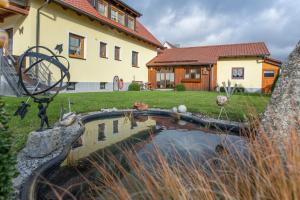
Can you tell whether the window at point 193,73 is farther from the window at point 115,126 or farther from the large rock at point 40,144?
the large rock at point 40,144

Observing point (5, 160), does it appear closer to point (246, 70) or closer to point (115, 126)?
point (115, 126)

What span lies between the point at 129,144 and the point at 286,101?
2.63m

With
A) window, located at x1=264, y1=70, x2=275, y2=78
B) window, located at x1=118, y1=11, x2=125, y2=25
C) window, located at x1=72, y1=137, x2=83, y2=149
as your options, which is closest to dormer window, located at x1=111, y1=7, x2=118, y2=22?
window, located at x1=118, y1=11, x2=125, y2=25

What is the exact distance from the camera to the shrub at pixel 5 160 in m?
1.30

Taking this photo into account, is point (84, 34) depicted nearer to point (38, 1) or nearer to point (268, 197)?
point (38, 1)

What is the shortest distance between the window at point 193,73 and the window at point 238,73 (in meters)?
3.26

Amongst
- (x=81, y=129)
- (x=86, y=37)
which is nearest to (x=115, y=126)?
(x=81, y=129)

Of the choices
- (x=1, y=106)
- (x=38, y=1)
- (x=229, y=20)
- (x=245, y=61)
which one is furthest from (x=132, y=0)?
(x=1, y=106)

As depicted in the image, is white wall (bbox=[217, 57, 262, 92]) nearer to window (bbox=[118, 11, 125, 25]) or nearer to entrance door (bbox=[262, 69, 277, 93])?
entrance door (bbox=[262, 69, 277, 93])

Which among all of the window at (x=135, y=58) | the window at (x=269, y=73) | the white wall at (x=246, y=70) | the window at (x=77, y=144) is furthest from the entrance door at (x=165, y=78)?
the window at (x=77, y=144)

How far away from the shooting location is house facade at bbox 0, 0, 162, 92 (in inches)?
466

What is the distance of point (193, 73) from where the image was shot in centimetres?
2191

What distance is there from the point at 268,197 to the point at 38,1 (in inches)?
534

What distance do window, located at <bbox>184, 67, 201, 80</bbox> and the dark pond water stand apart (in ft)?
50.8
